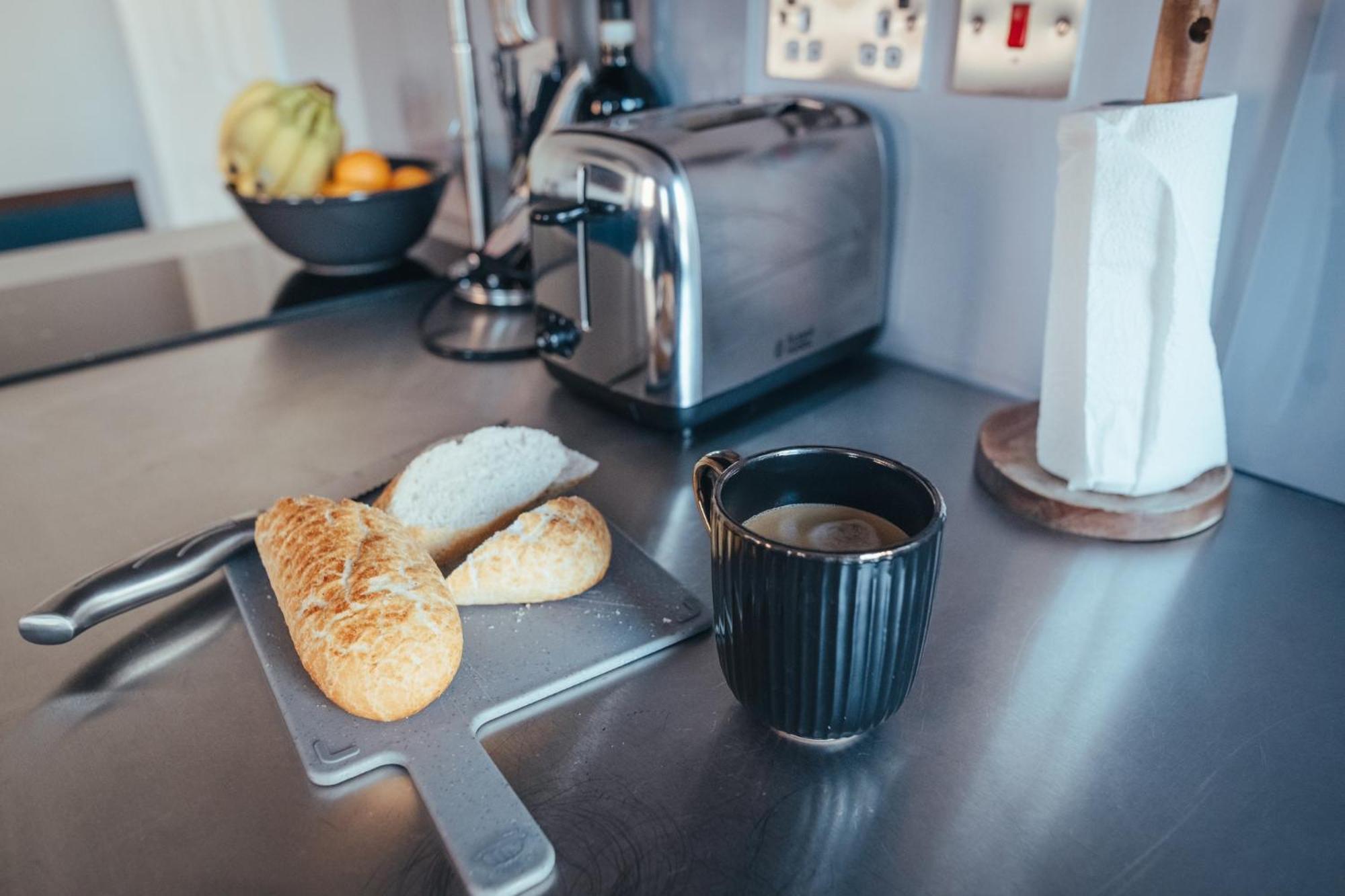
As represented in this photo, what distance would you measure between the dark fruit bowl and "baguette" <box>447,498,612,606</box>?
2.08ft

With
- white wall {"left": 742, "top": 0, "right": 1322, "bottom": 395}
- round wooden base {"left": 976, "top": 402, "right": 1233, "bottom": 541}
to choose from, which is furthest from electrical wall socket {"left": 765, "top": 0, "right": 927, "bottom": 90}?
round wooden base {"left": 976, "top": 402, "right": 1233, "bottom": 541}

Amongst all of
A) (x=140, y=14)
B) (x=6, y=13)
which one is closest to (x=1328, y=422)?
(x=140, y=14)

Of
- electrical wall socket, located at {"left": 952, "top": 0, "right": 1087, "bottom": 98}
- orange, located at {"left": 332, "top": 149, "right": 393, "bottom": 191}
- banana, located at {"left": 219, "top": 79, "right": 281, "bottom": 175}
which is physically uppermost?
electrical wall socket, located at {"left": 952, "top": 0, "right": 1087, "bottom": 98}

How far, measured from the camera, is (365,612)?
1.38ft

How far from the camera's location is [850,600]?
0.36m

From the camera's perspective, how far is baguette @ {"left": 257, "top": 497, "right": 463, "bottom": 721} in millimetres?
408

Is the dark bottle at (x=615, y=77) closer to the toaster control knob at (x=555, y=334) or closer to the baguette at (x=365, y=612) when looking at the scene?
the toaster control knob at (x=555, y=334)

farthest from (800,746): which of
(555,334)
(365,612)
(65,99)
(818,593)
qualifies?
(65,99)

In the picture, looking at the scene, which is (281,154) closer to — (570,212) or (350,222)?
(350,222)

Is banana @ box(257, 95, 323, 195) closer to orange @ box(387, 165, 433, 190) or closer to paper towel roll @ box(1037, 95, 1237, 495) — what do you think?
orange @ box(387, 165, 433, 190)

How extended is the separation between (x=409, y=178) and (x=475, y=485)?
622mm

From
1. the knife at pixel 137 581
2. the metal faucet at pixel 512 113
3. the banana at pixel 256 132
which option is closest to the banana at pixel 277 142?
the banana at pixel 256 132

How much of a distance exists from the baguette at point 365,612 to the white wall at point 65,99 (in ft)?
10.1

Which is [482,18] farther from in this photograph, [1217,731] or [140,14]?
[140,14]
